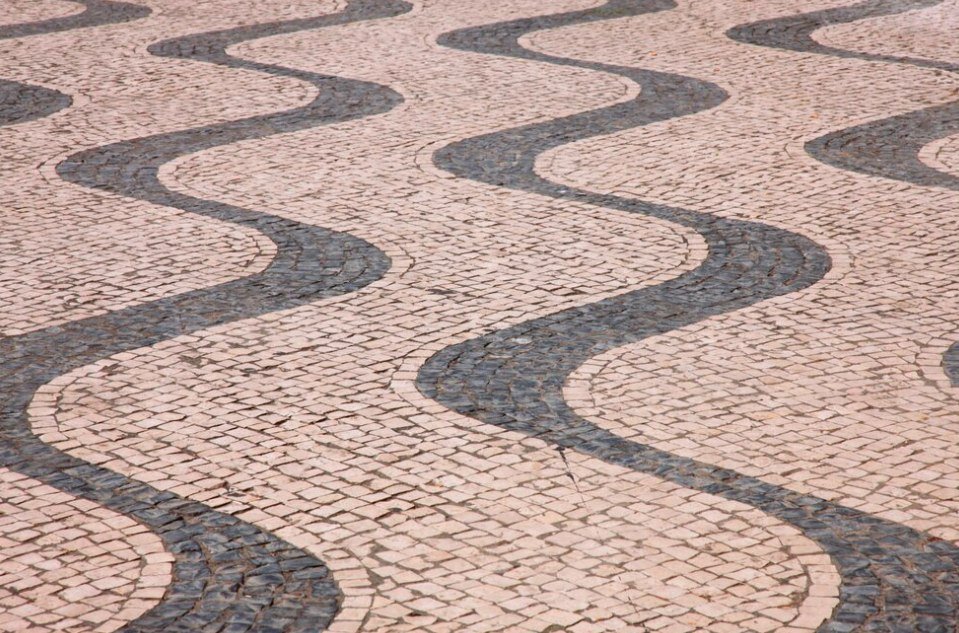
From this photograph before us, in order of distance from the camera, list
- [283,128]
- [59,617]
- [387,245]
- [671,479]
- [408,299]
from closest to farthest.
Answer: [59,617], [671,479], [408,299], [387,245], [283,128]

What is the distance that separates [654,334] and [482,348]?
89 centimetres

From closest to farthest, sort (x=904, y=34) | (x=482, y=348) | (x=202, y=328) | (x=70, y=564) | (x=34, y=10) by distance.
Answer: (x=70, y=564)
(x=482, y=348)
(x=202, y=328)
(x=904, y=34)
(x=34, y=10)

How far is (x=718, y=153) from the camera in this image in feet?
34.3

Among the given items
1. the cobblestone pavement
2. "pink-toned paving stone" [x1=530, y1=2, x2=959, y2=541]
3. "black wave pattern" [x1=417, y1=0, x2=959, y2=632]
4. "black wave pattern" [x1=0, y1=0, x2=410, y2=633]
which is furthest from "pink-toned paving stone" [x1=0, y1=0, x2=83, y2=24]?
"pink-toned paving stone" [x1=530, y1=2, x2=959, y2=541]

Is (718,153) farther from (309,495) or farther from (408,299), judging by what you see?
(309,495)

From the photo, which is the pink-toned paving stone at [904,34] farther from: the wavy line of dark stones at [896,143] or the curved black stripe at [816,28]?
the wavy line of dark stones at [896,143]

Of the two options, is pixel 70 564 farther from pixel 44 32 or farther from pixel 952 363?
pixel 44 32

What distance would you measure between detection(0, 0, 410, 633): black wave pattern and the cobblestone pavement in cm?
2

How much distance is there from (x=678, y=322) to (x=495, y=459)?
1.81m

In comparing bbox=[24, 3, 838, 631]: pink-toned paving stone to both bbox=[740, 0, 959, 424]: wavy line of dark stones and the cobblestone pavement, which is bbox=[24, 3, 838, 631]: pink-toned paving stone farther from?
bbox=[740, 0, 959, 424]: wavy line of dark stones

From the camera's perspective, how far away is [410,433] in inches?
244

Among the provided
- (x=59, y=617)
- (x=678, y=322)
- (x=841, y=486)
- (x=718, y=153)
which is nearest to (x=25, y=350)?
(x=59, y=617)

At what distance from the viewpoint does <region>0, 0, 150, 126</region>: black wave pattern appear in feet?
39.2

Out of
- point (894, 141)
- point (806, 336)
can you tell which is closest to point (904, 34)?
point (894, 141)
